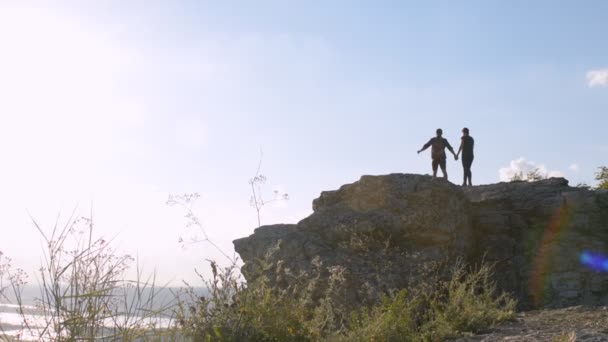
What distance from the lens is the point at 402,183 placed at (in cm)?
1177

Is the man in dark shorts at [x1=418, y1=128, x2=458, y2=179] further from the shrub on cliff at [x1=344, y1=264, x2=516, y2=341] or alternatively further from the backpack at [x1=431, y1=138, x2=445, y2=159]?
the shrub on cliff at [x1=344, y1=264, x2=516, y2=341]

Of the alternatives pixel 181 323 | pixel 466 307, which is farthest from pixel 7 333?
pixel 466 307

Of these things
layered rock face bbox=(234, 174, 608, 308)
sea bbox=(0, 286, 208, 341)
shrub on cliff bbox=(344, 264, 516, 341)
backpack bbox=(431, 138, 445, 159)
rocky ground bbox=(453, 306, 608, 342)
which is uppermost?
backpack bbox=(431, 138, 445, 159)

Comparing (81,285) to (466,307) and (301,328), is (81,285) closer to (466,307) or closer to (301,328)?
(301,328)

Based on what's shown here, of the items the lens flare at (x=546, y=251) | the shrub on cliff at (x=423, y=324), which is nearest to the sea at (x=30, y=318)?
the shrub on cliff at (x=423, y=324)

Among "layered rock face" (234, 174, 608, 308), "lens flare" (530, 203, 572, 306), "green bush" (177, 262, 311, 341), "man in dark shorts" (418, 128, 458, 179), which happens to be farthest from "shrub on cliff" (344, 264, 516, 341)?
"man in dark shorts" (418, 128, 458, 179)

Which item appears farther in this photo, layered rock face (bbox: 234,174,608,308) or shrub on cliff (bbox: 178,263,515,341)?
layered rock face (bbox: 234,174,608,308)

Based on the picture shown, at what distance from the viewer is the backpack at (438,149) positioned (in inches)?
586

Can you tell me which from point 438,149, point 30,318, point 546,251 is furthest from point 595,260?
point 30,318

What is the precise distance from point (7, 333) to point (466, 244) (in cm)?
887

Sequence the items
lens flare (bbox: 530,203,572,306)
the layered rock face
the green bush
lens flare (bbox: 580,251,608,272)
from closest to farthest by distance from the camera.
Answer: the green bush, the layered rock face, lens flare (bbox: 530,203,572,306), lens flare (bbox: 580,251,608,272)

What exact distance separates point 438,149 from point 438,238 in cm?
407

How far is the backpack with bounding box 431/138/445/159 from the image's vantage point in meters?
14.9

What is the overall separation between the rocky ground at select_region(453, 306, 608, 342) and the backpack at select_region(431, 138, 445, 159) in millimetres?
6510
